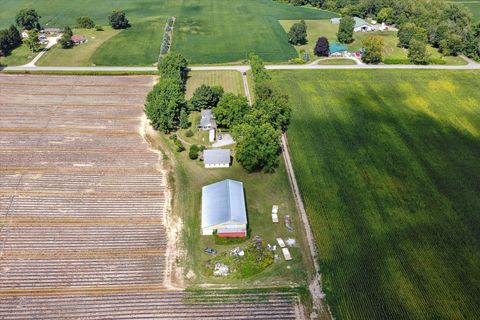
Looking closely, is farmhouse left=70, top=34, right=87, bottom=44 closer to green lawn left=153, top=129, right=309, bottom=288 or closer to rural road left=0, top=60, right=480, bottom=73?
rural road left=0, top=60, right=480, bottom=73

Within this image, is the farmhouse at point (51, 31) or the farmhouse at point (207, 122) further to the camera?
the farmhouse at point (51, 31)

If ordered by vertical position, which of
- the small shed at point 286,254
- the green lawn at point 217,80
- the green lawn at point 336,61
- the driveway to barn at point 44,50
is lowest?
the small shed at point 286,254

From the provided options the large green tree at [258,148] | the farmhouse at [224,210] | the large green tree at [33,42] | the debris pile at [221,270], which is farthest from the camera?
the large green tree at [33,42]

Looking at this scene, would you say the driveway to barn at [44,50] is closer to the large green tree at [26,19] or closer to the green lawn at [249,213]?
the large green tree at [26,19]

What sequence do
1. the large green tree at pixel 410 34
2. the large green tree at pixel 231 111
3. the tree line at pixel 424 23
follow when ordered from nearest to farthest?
the large green tree at pixel 231 111 → the tree line at pixel 424 23 → the large green tree at pixel 410 34

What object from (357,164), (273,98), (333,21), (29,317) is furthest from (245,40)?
(29,317)

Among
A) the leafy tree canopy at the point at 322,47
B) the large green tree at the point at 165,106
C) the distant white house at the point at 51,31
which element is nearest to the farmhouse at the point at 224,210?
the large green tree at the point at 165,106

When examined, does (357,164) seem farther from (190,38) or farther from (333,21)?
(333,21)
